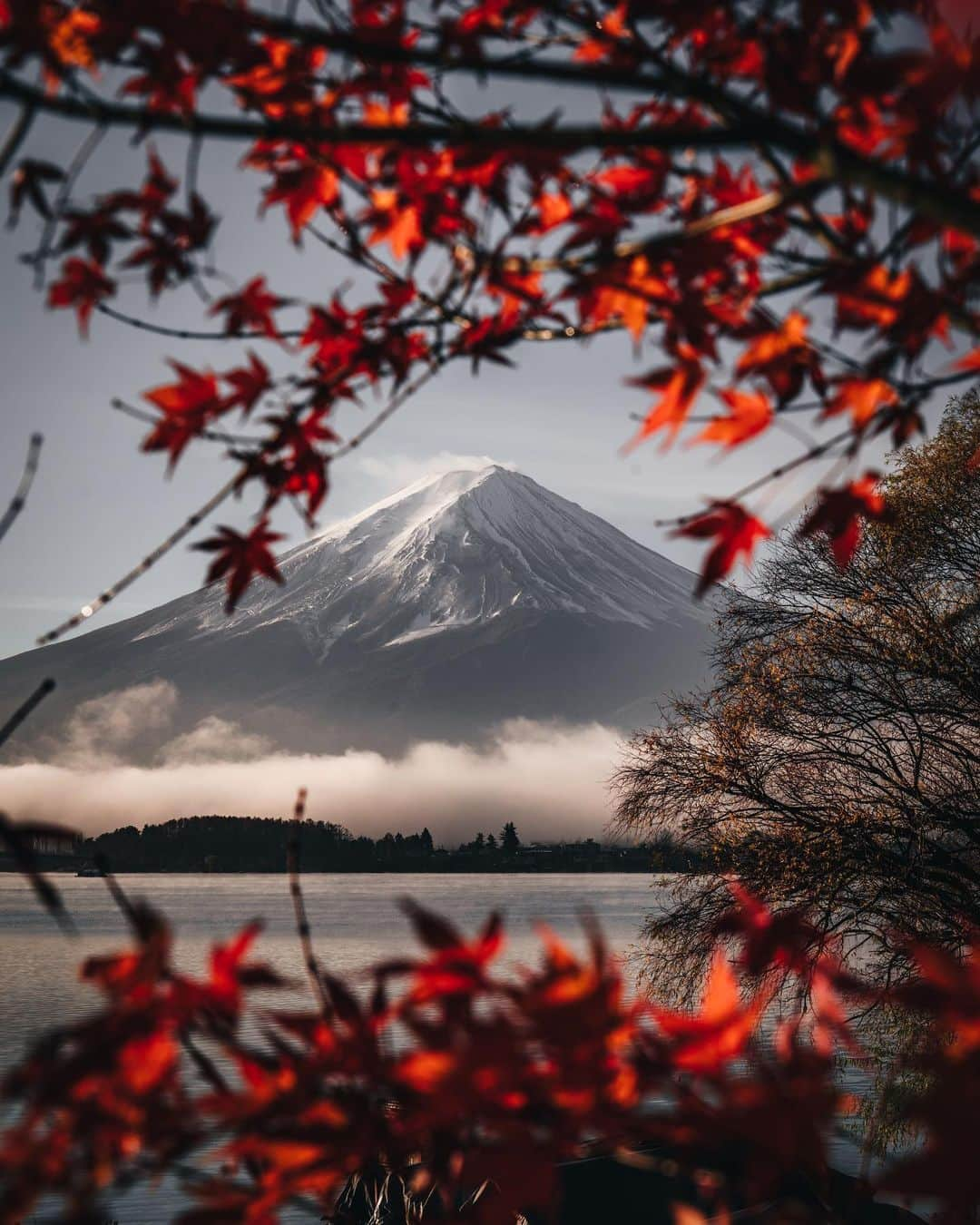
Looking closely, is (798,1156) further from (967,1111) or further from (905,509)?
Result: (905,509)

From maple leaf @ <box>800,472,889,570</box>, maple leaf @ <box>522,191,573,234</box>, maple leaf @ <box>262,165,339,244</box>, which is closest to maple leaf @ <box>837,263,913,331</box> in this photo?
maple leaf @ <box>800,472,889,570</box>

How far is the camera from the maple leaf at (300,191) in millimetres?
2107

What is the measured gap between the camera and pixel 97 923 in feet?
336

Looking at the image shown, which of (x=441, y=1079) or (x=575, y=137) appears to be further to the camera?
(x=575, y=137)

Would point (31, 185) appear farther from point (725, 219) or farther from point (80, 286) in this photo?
point (725, 219)

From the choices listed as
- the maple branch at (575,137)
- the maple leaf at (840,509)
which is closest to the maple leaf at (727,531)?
the maple leaf at (840,509)

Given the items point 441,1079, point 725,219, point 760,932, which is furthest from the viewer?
point 725,219

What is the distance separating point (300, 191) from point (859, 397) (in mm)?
1186

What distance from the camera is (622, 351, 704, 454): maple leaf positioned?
5.36 feet

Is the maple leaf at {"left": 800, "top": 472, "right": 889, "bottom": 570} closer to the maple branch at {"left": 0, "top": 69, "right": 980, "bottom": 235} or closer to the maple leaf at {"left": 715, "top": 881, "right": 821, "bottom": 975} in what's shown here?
the maple branch at {"left": 0, "top": 69, "right": 980, "bottom": 235}

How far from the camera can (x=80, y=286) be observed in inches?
88.0

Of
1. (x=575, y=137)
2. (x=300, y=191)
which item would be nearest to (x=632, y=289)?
(x=575, y=137)

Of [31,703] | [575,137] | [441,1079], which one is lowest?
[441,1079]

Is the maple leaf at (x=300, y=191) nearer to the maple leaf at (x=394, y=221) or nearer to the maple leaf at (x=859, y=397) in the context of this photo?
the maple leaf at (x=394, y=221)
